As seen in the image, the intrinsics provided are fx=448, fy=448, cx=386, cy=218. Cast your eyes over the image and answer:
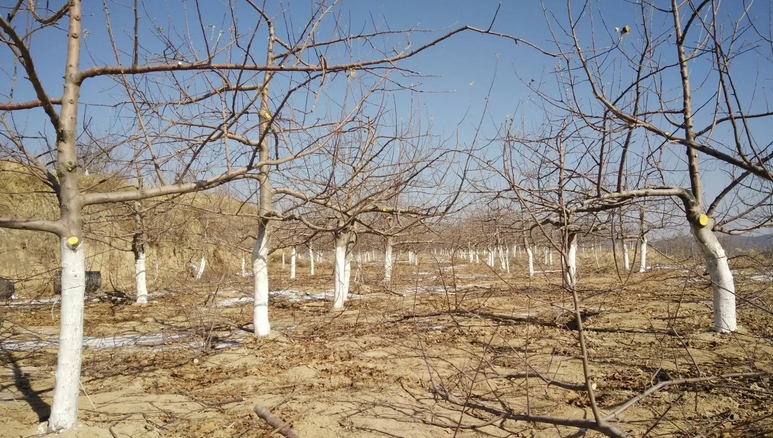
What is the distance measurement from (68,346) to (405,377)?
10.5 ft

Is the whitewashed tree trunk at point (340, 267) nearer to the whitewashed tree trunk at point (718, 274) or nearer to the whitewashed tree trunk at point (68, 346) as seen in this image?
the whitewashed tree trunk at point (718, 274)

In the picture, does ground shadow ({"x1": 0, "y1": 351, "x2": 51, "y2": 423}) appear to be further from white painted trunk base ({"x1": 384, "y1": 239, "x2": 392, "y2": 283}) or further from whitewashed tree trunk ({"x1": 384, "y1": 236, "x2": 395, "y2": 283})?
Result: white painted trunk base ({"x1": 384, "y1": 239, "x2": 392, "y2": 283})

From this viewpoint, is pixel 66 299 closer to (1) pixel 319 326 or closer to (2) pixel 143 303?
(1) pixel 319 326

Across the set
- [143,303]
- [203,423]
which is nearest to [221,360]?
[203,423]

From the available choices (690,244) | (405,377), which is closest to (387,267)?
(690,244)

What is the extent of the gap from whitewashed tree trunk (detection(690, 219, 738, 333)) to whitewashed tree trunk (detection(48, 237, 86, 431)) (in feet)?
21.3

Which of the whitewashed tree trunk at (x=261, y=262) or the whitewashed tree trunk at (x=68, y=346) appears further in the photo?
the whitewashed tree trunk at (x=261, y=262)

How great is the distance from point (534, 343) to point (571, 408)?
7.80 feet

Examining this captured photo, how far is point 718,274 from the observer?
560 centimetres

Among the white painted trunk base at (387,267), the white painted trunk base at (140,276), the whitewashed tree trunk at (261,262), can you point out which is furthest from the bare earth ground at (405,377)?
the white painted trunk base at (387,267)

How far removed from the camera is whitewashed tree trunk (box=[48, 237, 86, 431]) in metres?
3.04

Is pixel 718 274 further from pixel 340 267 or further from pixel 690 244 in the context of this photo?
pixel 340 267

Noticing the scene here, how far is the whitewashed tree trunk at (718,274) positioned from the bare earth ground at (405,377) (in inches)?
7.0

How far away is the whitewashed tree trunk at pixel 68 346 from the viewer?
3043 millimetres
